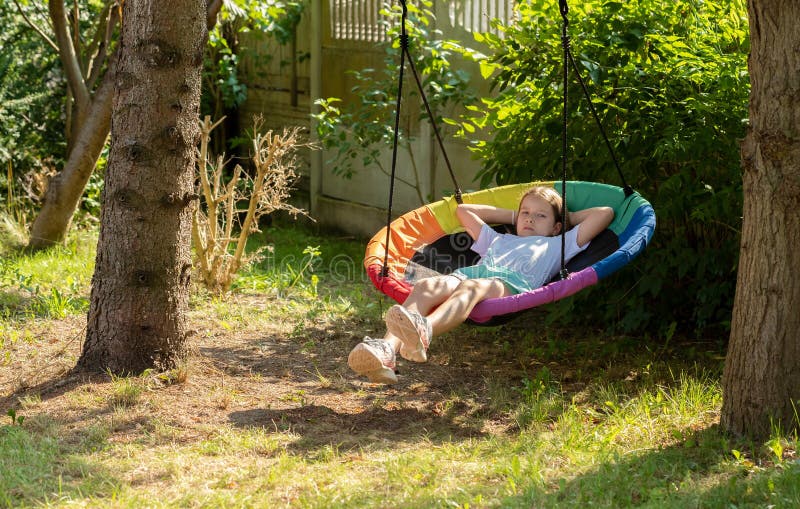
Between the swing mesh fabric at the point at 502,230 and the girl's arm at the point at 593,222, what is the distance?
0.11 feet

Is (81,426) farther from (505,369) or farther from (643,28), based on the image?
(643,28)

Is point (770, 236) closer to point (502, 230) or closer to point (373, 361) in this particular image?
point (373, 361)

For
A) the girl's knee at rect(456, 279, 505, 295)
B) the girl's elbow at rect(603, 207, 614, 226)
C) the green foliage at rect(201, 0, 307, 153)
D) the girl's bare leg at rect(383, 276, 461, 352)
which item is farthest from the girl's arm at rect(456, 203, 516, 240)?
the green foliage at rect(201, 0, 307, 153)

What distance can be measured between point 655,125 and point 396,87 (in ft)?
9.15

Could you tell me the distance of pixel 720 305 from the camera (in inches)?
189

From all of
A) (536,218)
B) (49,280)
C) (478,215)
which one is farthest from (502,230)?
(49,280)

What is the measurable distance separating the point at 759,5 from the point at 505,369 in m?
2.07

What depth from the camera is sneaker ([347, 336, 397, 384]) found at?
11.7ft

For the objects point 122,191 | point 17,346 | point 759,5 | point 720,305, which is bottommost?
point 17,346

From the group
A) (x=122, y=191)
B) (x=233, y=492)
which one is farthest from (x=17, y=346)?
(x=233, y=492)

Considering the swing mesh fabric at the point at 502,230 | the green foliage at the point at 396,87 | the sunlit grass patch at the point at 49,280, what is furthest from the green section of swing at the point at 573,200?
the sunlit grass patch at the point at 49,280

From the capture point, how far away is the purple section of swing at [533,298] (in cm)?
367

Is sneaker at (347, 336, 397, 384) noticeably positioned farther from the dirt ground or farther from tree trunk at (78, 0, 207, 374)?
tree trunk at (78, 0, 207, 374)

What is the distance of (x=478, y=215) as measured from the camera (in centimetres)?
477
